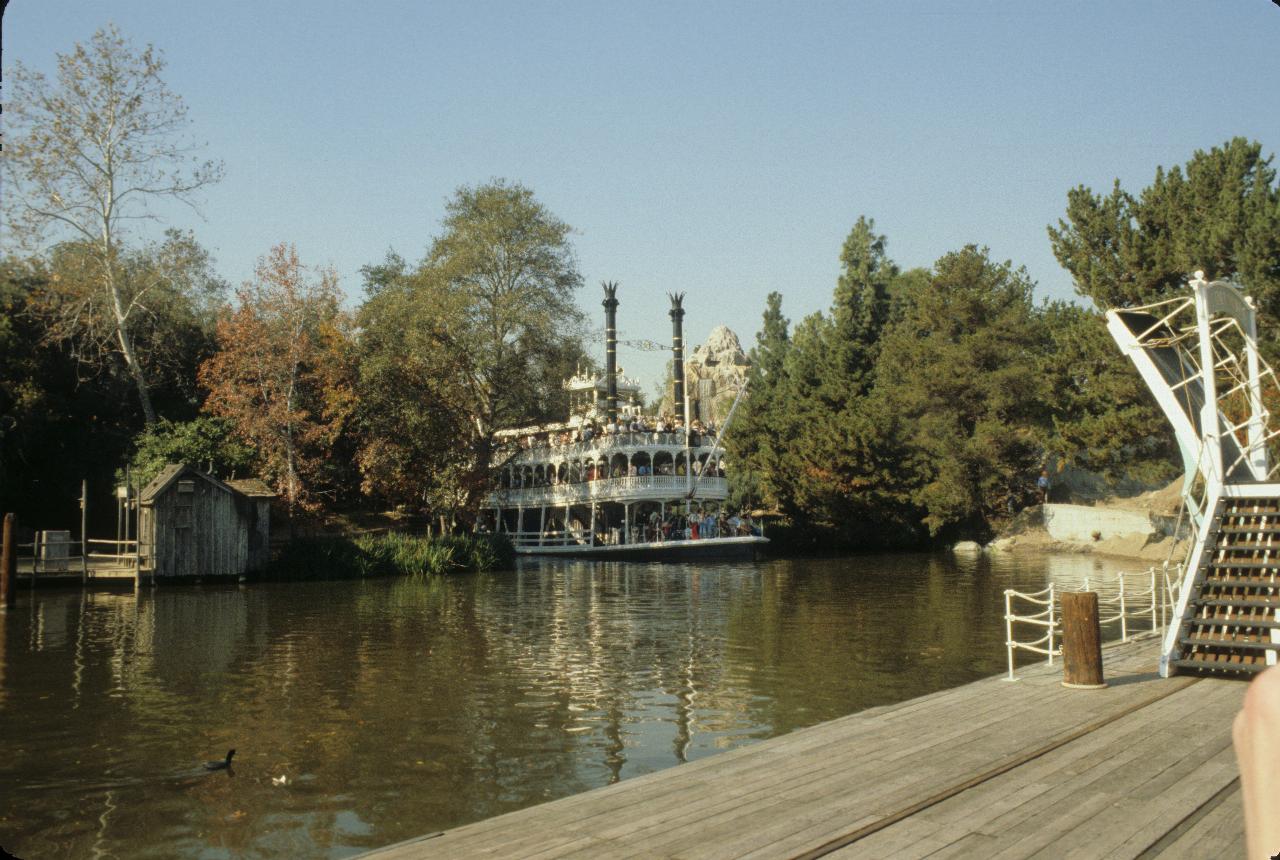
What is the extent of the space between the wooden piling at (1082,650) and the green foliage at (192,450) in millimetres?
32619

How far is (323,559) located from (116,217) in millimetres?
14307

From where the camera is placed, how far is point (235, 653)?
18312mm

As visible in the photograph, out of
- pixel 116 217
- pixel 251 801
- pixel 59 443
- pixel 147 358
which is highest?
pixel 116 217

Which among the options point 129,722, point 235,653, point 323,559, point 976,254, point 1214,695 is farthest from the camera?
point 976,254

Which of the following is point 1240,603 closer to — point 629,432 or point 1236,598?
point 1236,598

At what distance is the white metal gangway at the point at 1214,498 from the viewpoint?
11930 mm

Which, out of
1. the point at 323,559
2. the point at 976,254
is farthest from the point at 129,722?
the point at 976,254

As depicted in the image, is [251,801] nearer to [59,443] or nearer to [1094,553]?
[59,443]

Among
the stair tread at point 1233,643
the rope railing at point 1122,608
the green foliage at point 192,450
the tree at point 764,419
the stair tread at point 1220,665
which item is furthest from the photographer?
the tree at point 764,419

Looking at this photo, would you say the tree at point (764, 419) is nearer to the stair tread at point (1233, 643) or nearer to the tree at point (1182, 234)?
the tree at point (1182, 234)

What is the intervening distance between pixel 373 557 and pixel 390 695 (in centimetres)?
2164

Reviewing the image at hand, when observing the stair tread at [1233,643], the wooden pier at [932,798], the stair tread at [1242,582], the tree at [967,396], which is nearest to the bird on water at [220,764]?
the wooden pier at [932,798]

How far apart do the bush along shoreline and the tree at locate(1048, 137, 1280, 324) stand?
2598 centimetres

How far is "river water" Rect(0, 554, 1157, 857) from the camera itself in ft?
30.1
